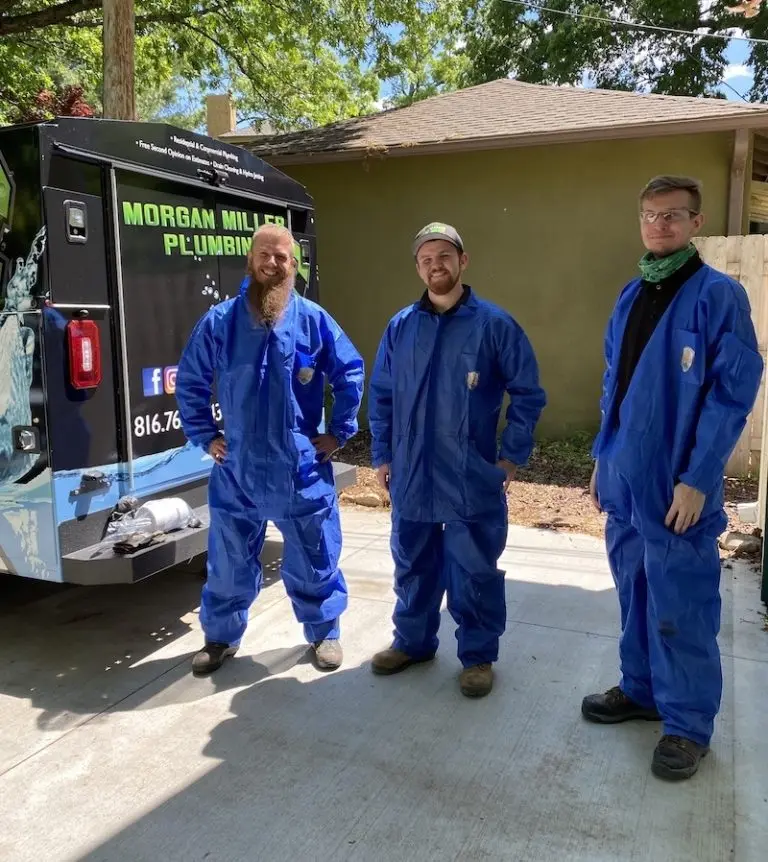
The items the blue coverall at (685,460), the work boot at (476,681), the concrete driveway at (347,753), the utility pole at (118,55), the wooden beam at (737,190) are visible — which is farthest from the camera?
the utility pole at (118,55)

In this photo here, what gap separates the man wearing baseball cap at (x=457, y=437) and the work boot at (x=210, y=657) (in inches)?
35.6

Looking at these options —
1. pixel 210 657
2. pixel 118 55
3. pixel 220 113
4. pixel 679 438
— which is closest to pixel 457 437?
pixel 679 438

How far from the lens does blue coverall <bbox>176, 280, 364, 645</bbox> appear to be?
339 centimetres

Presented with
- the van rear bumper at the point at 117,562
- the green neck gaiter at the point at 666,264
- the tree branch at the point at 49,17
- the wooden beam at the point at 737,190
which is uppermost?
the tree branch at the point at 49,17

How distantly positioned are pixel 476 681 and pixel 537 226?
20.2 ft

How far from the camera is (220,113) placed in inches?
642

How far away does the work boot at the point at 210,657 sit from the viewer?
3568 mm

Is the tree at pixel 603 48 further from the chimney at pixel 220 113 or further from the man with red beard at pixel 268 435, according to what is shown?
the man with red beard at pixel 268 435

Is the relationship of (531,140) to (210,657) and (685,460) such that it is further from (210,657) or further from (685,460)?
(210,657)

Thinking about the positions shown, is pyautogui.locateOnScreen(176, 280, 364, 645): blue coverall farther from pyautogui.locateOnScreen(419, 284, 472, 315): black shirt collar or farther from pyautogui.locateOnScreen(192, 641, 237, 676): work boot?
pyautogui.locateOnScreen(419, 284, 472, 315): black shirt collar

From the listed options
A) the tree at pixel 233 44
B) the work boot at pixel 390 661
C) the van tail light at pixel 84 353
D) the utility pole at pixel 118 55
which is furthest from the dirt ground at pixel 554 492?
the tree at pixel 233 44

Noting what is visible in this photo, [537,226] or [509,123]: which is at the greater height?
[509,123]

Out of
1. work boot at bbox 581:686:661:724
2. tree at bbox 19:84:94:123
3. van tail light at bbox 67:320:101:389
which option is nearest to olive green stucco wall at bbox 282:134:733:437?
tree at bbox 19:84:94:123

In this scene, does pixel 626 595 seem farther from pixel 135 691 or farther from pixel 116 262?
pixel 116 262
